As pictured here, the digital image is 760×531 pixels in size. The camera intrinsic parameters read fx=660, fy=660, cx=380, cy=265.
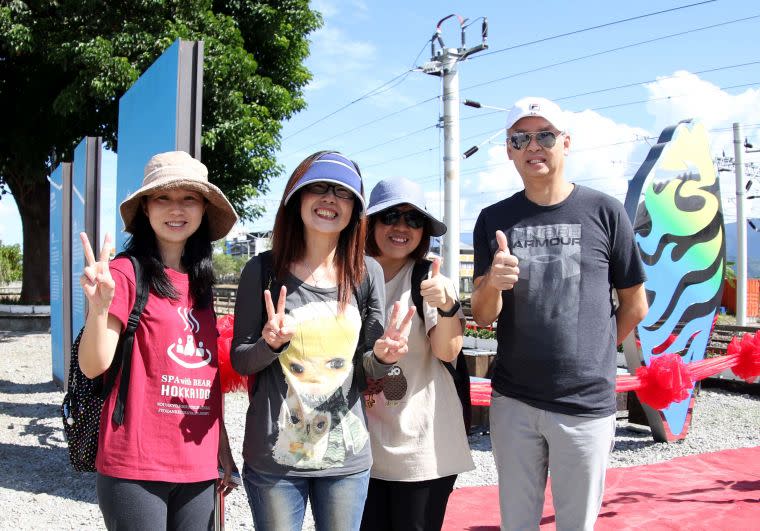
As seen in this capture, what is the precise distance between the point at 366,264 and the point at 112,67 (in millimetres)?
11096

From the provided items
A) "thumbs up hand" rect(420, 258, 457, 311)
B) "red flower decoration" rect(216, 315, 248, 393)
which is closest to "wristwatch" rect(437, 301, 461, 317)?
"thumbs up hand" rect(420, 258, 457, 311)

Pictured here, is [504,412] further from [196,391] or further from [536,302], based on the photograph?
[196,391]

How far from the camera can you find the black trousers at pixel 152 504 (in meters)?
1.82

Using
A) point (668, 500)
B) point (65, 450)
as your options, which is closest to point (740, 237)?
point (668, 500)

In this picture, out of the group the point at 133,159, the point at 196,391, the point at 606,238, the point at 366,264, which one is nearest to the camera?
the point at 196,391

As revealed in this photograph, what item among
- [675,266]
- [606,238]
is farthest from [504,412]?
[675,266]

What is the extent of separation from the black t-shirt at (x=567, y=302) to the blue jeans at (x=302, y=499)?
0.68 metres

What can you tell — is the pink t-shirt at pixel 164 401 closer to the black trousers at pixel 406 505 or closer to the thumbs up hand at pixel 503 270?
the black trousers at pixel 406 505

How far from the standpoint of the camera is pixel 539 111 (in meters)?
2.26

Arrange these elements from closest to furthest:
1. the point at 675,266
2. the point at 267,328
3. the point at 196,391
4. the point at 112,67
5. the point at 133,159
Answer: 1. the point at 267,328
2. the point at 196,391
3. the point at 133,159
4. the point at 675,266
5. the point at 112,67

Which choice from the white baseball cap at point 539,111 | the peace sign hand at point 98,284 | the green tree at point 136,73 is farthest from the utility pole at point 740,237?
the peace sign hand at point 98,284

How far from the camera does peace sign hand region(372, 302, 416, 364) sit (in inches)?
73.3

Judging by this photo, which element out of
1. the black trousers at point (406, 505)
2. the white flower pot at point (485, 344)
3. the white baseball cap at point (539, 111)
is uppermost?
the white baseball cap at point (539, 111)

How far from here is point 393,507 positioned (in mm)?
2184
